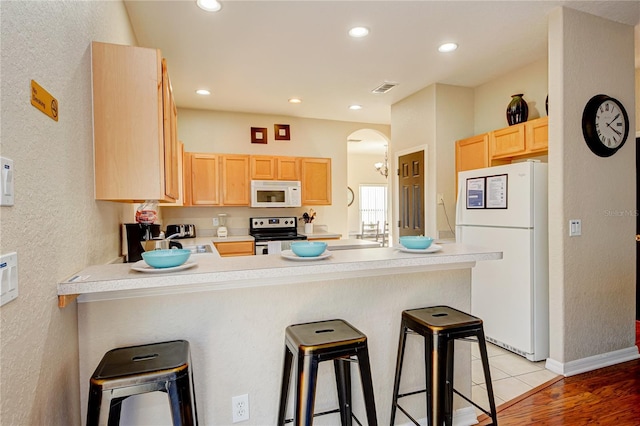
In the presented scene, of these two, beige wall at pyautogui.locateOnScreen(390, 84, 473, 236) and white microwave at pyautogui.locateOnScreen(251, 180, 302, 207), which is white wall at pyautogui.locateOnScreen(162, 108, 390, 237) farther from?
beige wall at pyautogui.locateOnScreen(390, 84, 473, 236)

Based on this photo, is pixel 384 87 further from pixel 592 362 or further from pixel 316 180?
pixel 592 362

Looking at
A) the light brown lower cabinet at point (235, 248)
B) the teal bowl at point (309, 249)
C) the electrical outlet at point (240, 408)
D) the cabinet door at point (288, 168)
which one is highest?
the cabinet door at point (288, 168)

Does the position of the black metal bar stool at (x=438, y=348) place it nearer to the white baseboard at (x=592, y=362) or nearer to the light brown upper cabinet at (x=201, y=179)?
the white baseboard at (x=592, y=362)

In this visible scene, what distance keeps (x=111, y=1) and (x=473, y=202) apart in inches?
124

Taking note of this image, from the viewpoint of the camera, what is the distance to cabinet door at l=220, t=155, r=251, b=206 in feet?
15.9

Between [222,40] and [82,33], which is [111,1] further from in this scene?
[222,40]

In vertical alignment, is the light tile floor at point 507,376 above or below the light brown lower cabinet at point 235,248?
below

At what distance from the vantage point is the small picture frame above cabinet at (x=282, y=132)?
536cm

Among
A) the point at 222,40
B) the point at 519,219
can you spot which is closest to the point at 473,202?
the point at 519,219

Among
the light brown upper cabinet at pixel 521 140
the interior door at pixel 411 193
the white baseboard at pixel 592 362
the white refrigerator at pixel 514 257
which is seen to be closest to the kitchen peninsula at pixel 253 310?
the white baseboard at pixel 592 362

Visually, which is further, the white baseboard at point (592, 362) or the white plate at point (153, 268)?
the white baseboard at point (592, 362)

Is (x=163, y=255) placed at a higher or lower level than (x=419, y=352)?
higher

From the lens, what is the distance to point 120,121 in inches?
64.7

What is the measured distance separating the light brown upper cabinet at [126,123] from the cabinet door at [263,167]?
3.27 metres
